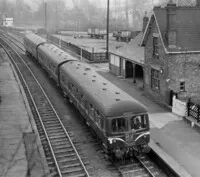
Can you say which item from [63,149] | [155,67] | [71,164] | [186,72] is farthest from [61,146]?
[186,72]

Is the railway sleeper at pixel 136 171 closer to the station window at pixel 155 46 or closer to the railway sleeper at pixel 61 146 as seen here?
the railway sleeper at pixel 61 146

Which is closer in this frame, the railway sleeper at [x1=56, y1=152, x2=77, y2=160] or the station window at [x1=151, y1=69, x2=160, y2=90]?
the railway sleeper at [x1=56, y1=152, x2=77, y2=160]

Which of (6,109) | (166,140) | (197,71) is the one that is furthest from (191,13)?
(6,109)

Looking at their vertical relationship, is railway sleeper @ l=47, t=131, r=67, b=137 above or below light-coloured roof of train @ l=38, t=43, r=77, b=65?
below

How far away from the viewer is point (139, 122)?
49.5 feet

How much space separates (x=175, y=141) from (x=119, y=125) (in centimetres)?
464

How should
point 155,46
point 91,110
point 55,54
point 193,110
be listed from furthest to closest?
point 55,54
point 155,46
point 193,110
point 91,110

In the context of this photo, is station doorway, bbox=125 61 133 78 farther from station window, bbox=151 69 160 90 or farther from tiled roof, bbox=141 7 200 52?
tiled roof, bbox=141 7 200 52

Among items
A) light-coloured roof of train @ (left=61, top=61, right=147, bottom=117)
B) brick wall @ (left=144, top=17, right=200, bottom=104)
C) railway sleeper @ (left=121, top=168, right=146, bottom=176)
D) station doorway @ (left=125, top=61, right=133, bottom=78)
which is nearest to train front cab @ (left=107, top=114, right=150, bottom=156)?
light-coloured roof of train @ (left=61, top=61, right=147, bottom=117)

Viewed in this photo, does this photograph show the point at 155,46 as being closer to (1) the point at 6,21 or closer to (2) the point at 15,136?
(2) the point at 15,136

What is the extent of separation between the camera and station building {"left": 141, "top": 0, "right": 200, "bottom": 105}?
2309cm

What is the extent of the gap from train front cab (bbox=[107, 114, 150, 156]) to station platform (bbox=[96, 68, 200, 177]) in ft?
4.35

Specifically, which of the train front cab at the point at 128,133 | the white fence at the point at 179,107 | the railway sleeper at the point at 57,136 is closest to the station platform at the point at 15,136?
the railway sleeper at the point at 57,136

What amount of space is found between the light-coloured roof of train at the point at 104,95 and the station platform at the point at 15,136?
3891 mm
